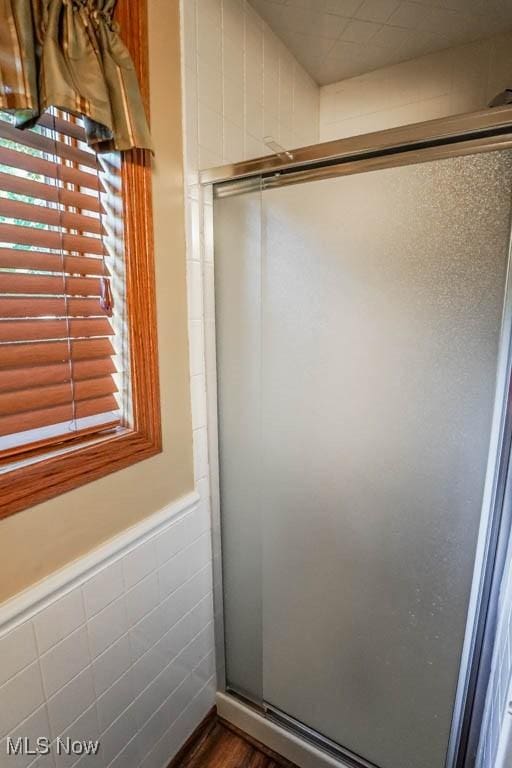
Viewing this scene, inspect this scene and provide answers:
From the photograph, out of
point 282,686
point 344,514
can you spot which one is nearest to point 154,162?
point 344,514

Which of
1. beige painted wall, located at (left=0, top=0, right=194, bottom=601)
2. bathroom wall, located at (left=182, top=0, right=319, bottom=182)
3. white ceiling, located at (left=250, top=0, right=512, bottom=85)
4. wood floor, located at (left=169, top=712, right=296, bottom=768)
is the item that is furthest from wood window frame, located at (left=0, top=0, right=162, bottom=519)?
wood floor, located at (left=169, top=712, right=296, bottom=768)

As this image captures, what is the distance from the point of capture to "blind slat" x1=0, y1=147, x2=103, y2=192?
0.71 m

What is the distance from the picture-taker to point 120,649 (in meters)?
0.97

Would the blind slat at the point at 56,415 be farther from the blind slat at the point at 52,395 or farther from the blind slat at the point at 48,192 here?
the blind slat at the point at 48,192

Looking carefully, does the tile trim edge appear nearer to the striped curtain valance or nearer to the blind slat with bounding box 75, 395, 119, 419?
the blind slat with bounding box 75, 395, 119, 419

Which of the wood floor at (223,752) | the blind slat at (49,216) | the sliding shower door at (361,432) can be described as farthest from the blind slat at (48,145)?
the wood floor at (223,752)

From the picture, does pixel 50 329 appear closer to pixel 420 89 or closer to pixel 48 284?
pixel 48 284

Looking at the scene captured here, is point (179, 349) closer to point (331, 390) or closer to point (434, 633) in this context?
point (331, 390)

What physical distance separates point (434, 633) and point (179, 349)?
3.29ft

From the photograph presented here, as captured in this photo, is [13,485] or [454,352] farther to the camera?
[454,352]

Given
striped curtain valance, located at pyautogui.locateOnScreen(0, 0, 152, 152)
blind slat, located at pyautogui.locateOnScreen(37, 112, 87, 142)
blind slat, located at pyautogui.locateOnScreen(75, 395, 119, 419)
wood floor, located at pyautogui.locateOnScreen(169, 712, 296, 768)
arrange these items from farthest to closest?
wood floor, located at pyautogui.locateOnScreen(169, 712, 296, 768) < blind slat, located at pyautogui.locateOnScreen(75, 395, 119, 419) < blind slat, located at pyautogui.locateOnScreen(37, 112, 87, 142) < striped curtain valance, located at pyautogui.locateOnScreen(0, 0, 152, 152)

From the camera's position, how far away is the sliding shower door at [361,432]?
827mm

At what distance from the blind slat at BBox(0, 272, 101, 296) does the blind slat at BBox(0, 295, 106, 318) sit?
0.05ft

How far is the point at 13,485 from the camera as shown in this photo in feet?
2.37
